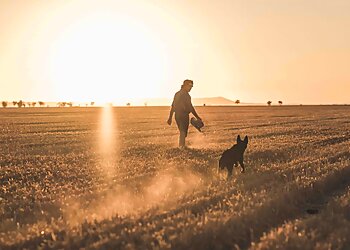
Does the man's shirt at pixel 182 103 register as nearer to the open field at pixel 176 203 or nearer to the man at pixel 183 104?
the man at pixel 183 104

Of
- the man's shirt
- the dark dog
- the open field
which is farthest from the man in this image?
the dark dog

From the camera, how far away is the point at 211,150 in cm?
1440

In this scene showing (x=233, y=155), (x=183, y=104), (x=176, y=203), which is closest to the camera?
(x=176, y=203)

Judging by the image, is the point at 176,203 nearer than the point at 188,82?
Yes

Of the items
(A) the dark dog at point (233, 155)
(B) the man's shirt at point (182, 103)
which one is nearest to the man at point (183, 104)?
(B) the man's shirt at point (182, 103)

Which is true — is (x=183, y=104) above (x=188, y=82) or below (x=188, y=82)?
below

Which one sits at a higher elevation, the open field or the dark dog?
the dark dog

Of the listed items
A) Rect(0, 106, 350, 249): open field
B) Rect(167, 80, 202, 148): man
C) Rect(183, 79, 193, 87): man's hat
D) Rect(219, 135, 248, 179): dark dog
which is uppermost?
Rect(183, 79, 193, 87): man's hat

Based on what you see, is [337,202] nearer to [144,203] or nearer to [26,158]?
[144,203]

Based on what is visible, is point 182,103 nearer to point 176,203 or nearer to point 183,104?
point 183,104

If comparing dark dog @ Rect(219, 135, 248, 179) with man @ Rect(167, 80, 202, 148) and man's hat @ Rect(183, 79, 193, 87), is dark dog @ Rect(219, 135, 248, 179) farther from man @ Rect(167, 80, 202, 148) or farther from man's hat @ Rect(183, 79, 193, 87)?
man's hat @ Rect(183, 79, 193, 87)

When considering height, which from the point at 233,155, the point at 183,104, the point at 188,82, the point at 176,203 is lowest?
the point at 176,203

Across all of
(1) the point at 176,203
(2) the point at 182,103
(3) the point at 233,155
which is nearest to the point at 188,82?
(2) the point at 182,103

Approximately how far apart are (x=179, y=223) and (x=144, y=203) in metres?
1.73
